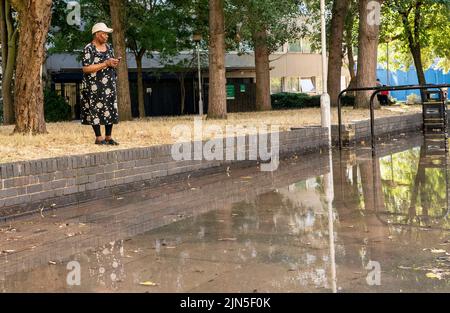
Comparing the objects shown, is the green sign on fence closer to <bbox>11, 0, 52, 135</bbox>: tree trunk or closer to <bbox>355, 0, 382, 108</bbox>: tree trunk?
<bbox>355, 0, 382, 108</bbox>: tree trunk

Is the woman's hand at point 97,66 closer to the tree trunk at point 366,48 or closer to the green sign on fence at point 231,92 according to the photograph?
the tree trunk at point 366,48

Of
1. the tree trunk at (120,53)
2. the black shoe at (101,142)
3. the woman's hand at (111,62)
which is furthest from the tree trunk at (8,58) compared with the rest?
the woman's hand at (111,62)

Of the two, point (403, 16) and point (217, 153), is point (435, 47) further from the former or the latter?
point (217, 153)

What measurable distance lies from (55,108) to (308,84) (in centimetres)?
2943

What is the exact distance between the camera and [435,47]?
50.3 m

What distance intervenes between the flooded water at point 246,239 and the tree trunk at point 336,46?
20119 millimetres

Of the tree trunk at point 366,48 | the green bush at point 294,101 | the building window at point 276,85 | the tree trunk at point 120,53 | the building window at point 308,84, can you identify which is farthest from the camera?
the building window at point 308,84

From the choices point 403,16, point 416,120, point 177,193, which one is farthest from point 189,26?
point 177,193

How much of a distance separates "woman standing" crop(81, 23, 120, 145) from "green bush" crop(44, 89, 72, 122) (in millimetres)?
22592

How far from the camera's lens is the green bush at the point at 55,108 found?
→ 1346 inches

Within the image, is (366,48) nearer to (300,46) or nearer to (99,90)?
(99,90)

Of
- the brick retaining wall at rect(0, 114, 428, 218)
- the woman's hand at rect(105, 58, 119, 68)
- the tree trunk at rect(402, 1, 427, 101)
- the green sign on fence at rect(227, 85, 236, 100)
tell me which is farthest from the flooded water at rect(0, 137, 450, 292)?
the green sign on fence at rect(227, 85, 236, 100)

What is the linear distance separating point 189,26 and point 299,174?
85.0 ft

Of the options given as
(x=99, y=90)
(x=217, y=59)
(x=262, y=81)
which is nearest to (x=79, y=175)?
(x=99, y=90)
